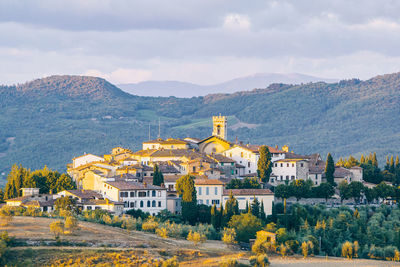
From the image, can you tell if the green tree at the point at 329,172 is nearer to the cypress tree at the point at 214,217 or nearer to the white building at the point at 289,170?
the white building at the point at 289,170

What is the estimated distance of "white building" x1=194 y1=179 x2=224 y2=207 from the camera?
10556 centimetres

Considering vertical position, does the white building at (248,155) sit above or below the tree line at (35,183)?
above

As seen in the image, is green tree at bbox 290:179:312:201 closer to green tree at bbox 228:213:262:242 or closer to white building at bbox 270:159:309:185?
white building at bbox 270:159:309:185

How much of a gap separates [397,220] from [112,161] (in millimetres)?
38690

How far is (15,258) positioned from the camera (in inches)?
2950

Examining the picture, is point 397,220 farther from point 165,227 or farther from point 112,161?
point 112,161

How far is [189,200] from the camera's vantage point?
4011 inches

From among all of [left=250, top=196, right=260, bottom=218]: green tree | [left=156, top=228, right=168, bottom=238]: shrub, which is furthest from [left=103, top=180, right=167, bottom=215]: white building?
[left=156, top=228, right=168, bottom=238]: shrub

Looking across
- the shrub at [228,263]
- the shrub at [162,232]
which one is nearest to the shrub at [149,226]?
the shrub at [162,232]

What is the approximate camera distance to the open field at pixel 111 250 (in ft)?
250

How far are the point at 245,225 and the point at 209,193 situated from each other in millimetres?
10882

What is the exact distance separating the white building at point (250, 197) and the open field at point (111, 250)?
12519 mm

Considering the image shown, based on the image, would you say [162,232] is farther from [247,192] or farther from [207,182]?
[247,192]

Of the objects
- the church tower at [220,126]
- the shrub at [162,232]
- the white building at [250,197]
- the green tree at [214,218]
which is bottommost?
the shrub at [162,232]
